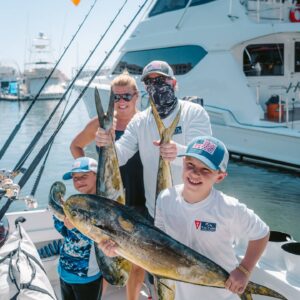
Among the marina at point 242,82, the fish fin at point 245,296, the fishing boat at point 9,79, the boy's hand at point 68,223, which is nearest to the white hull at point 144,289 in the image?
the fish fin at point 245,296

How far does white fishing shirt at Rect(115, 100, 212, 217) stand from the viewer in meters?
2.31

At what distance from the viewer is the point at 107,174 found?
211 centimetres

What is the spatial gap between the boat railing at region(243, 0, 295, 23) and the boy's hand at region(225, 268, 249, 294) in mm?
9890

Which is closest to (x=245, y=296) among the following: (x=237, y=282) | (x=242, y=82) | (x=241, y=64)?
(x=237, y=282)

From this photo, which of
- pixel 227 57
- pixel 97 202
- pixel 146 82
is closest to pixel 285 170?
pixel 227 57

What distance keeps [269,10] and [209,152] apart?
1039 cm

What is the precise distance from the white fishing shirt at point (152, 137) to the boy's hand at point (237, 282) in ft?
2.37

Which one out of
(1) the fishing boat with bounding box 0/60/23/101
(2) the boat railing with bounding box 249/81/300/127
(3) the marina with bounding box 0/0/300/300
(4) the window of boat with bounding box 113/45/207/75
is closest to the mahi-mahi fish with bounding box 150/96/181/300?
(3) the marina with bounding box 0/0/300/300

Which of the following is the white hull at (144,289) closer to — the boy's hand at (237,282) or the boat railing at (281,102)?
the boy's hand at (237,282)

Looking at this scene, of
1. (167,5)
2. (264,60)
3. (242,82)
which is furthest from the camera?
(167,5)

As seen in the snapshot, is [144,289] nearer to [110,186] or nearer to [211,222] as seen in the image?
[110,186]

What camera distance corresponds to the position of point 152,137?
2365 mm

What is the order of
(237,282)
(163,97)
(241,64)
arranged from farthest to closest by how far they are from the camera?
(241,64)
(163,97)
(237,282)

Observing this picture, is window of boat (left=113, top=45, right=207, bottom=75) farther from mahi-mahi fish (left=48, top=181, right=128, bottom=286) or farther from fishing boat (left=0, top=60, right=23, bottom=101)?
fishing boat (left=0, top=60, right=23, bottom=101)
